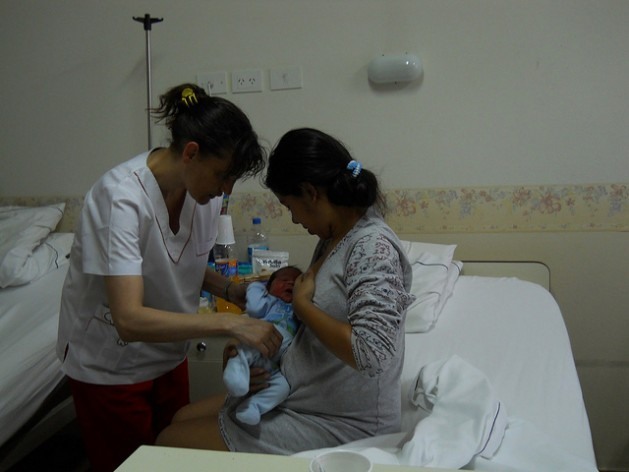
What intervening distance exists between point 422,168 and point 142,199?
127 centimetres

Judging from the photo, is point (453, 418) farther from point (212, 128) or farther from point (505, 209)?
point (505, 209)

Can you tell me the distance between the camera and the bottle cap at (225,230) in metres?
2.16

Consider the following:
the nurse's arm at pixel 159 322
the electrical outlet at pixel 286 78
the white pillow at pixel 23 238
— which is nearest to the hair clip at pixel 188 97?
the nurse's arm at pixel 159 322

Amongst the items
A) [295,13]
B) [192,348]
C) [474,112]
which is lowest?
[192,348]

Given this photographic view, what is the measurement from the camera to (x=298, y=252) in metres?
2.29

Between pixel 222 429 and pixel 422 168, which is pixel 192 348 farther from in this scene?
pixel 422 168

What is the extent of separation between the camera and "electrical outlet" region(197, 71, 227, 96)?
→ 7.30 feet

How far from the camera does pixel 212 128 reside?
3.78 ft

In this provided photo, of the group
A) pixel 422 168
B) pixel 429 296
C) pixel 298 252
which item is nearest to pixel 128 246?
pixel 429 296

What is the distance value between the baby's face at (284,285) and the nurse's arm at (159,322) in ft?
0.42

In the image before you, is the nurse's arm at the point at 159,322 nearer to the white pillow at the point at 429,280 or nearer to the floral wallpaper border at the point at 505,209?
the white pillow at the point at 429,280

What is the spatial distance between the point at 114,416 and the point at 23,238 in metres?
1.12

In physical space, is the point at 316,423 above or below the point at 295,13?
below

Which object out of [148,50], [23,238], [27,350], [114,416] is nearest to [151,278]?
[114,416]
